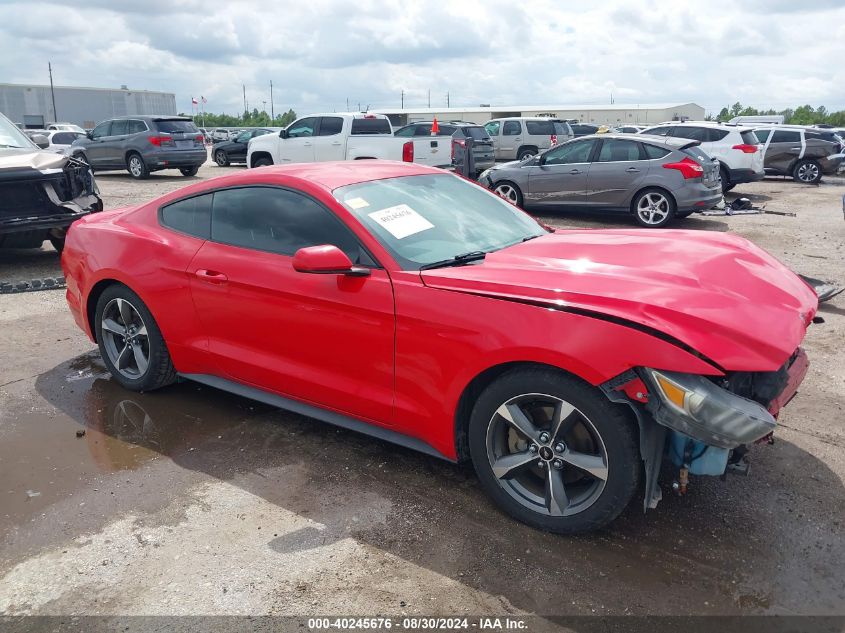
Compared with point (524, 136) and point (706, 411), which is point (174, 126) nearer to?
point (524, 136)

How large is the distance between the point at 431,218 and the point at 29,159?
6315mm

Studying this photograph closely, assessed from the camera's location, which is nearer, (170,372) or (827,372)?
(170,372)

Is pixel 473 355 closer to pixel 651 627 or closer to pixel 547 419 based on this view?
pixel 547 419

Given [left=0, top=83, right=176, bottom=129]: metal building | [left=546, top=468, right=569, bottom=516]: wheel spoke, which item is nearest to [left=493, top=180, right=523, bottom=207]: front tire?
[left=546, top=468, right=569, bottom=516]: wheel spoke

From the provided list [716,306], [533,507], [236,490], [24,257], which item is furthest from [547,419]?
[24,257]

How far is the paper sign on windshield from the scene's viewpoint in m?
3.54

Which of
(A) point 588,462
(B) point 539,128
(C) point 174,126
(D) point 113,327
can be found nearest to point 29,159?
(D) point 113,327

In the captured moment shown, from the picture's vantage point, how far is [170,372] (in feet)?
14.9

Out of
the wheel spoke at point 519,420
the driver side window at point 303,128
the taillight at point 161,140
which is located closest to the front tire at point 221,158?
the taillight at point 161,140

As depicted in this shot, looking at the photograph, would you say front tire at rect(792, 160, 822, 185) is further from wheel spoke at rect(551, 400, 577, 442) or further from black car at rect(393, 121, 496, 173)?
wheel spoke at rect(551, 400, 577, 442)

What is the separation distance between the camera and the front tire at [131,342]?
174 inches

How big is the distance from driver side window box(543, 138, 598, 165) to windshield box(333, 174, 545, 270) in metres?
8.24

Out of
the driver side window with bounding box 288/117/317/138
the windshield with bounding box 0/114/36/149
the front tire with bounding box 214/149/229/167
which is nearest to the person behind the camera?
the windshield with bounding box 0/114/36/149

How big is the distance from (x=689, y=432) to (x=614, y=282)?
28.3 inches
